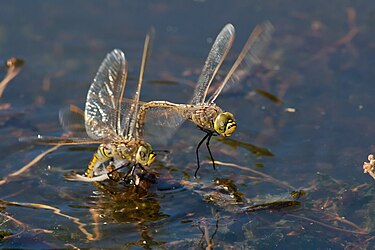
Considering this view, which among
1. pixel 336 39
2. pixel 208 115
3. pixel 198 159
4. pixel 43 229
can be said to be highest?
pixel 336 39

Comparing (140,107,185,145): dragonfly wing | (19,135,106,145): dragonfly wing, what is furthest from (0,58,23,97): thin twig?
(140,107,185,145): dragonfly wing

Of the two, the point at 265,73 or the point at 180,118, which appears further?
the point at 265,73

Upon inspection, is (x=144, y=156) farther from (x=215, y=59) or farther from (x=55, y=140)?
(x=215, y=59)

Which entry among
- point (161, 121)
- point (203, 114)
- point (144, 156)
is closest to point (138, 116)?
point (161, 121)

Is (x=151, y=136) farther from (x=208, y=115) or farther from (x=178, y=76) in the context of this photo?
(x=178, y=76)

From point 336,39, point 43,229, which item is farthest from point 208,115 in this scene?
point 336,39

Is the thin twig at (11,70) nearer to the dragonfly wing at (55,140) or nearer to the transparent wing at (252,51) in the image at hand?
the dragonfly wing at (55,140)

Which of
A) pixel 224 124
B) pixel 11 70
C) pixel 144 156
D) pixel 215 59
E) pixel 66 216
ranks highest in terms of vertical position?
pixel 215 59
